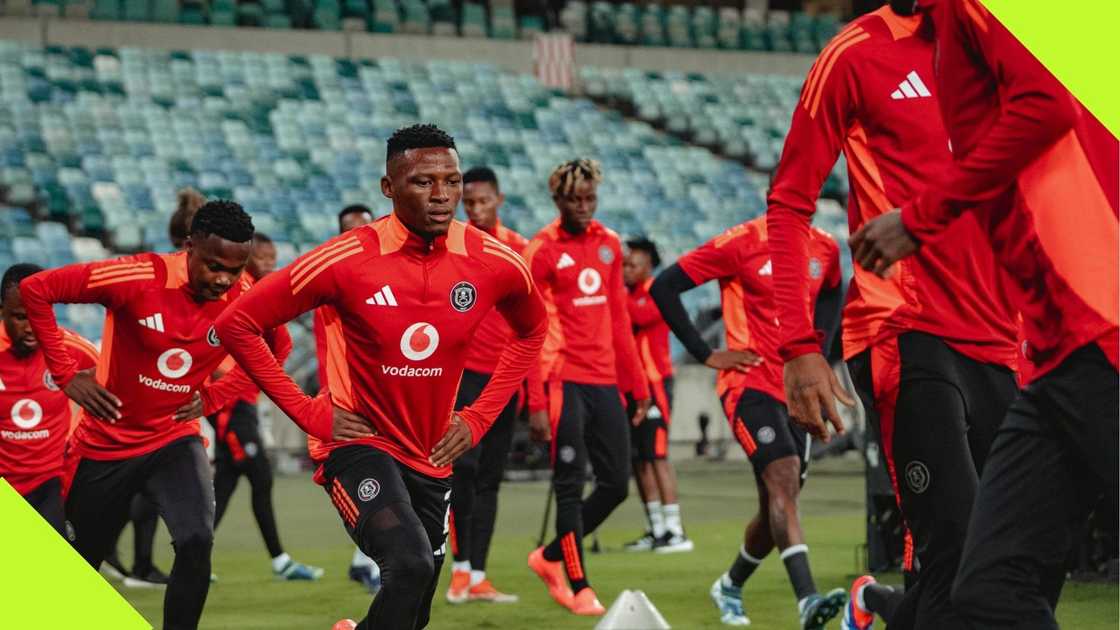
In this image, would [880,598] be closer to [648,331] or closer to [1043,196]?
[1043,196]

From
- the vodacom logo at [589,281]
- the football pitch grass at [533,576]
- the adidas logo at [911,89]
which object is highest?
the adidas logo at [911,89]

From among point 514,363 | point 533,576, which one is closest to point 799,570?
point 514,363

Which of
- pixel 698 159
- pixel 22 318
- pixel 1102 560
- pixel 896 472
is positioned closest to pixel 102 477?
pixel 22 318

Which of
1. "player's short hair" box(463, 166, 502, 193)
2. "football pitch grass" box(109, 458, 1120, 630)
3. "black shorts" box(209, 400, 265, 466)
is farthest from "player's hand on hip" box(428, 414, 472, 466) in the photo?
"black shorts" box(209, 400, 265, 466)

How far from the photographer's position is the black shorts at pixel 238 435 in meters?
10.6

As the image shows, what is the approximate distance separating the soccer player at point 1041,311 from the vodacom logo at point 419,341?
2510 mm

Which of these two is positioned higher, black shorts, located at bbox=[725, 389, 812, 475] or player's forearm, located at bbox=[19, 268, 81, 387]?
player's forearm, located at bbox=[19, 268, 81, 387]

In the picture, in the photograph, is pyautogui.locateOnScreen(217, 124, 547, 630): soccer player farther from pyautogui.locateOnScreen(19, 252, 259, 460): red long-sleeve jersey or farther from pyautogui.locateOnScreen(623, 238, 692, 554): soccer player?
pyautogui.locateOnScreen(623, 238, 692, 554): soccer player

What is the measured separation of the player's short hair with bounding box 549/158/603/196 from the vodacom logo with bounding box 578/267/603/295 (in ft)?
1.67

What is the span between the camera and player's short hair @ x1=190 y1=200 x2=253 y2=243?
661 centimetres

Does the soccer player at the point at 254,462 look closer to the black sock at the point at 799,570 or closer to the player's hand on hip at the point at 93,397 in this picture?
the player's hand on hip at the point at 93,397

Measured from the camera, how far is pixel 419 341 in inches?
225

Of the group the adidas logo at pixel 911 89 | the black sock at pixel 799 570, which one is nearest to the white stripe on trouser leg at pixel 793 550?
the black sock at pixel 799 570

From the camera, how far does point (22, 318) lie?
8125 mm
